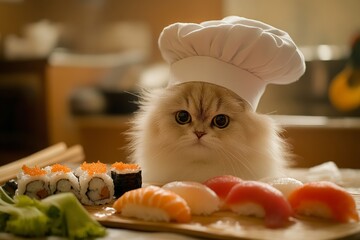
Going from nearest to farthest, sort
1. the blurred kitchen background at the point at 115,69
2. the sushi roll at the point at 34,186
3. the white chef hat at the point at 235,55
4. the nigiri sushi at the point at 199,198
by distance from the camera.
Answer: the nigiri sushi at the point at 199,198
the sushi roll at the point at 34,186
the white chef hat at the point at 235,55
the blurred kitchen background at the point at 115,69

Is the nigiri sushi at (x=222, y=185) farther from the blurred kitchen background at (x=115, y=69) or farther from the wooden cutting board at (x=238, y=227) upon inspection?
the blurred kitchen background at (x=115, y=69)

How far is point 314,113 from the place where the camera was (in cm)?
343

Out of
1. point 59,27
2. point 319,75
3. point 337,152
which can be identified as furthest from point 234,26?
point 59,27

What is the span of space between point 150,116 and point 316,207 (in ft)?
1.83

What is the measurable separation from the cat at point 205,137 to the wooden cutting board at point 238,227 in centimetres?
27

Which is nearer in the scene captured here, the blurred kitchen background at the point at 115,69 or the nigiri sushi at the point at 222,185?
the nigiri sushi at the point at 222,185

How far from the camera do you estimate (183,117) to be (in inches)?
55.6

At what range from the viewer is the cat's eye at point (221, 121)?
139 centimetres

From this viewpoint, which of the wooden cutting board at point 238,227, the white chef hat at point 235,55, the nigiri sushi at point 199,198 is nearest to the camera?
the wooden cutting board at point 238,227

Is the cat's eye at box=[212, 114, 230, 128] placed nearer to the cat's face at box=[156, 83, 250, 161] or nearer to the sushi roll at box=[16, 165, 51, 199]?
the cat's face at box=[156, 83, 250, 161]

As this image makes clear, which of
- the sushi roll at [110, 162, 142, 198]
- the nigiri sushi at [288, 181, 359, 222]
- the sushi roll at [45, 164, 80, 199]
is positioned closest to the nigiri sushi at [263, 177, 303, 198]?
the nigiri sushi at [288, 181, 359, 222]

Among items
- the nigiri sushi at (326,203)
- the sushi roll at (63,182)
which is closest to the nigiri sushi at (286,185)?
the nigiri sushi at (326,203)

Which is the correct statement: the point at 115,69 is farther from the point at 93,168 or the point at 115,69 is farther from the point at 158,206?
the point at 158,206

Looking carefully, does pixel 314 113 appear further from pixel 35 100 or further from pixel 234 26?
pixel 234 26
